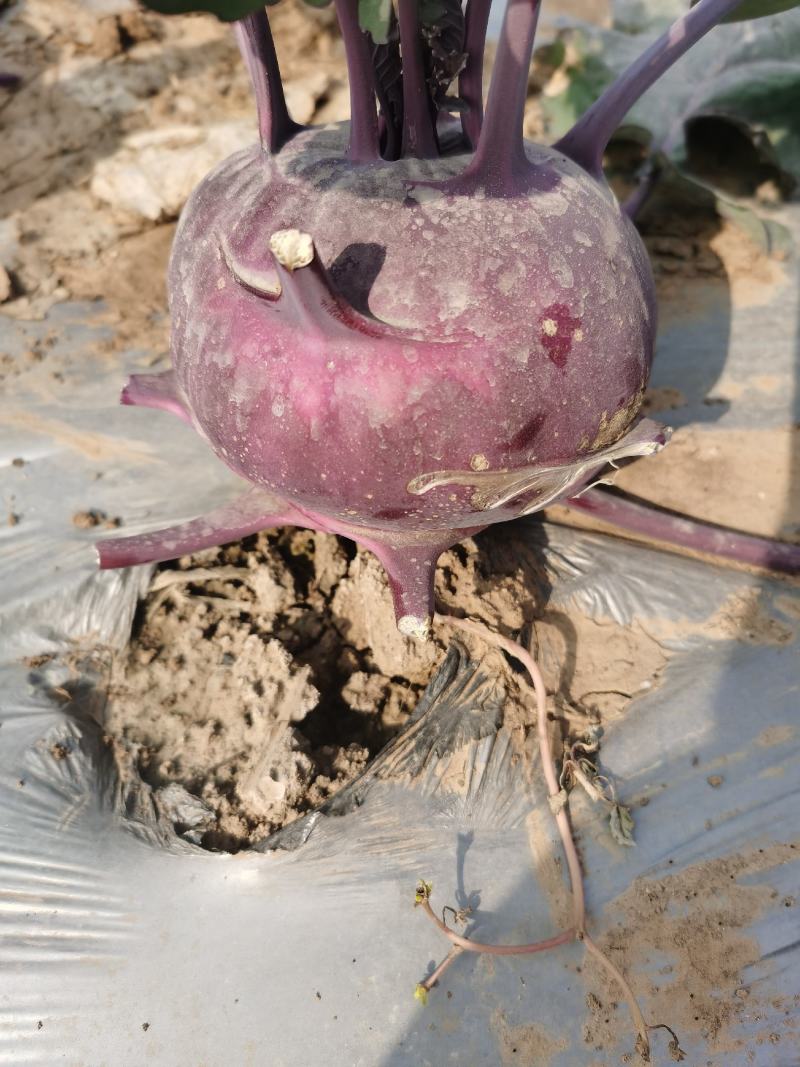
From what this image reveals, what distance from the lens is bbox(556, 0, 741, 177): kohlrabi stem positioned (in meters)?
1.12

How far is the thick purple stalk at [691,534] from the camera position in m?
1.56

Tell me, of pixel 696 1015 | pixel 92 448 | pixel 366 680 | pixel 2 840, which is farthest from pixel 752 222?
pixel 2 840

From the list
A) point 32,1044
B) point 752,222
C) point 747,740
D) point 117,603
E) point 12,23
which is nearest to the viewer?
point 32,1044

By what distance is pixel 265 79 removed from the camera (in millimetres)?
1189

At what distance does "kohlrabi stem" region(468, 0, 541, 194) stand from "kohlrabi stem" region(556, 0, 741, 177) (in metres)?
0.21

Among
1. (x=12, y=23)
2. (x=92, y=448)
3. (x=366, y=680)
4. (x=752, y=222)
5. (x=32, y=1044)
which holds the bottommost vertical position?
(x=32, y=1044)

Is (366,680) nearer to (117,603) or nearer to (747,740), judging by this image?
(117,603)

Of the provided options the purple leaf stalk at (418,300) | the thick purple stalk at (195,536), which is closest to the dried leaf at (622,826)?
the purple leaf stalk at (418,300)

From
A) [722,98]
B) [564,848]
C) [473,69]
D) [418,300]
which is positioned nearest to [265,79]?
[473,69]

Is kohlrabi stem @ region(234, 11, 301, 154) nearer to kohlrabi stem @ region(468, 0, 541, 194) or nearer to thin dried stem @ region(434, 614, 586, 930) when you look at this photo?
kohlrabi stem @ region(468, 0, 541, 194)

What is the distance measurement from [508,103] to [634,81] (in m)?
0.29

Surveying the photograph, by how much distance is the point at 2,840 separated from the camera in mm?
1258

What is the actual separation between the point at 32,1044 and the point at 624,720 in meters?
0.96

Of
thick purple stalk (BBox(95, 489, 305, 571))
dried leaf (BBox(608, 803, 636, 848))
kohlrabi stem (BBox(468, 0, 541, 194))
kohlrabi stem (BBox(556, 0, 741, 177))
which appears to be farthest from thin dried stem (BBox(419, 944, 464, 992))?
kohlrabi stem (BBox(556, 0, 741, 177))
